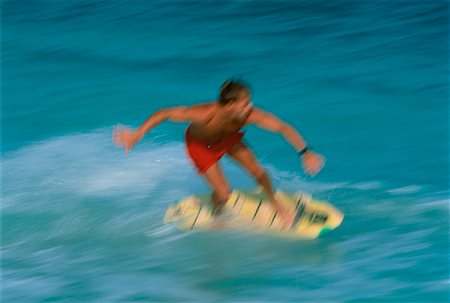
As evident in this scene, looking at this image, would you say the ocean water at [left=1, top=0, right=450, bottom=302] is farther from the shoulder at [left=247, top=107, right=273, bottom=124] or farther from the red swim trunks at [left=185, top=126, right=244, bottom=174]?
the shoulder at [left=247, top=107, right=273, bottom=124]

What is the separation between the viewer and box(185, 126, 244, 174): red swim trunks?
562 cm

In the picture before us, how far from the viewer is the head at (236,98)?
17.4 ft

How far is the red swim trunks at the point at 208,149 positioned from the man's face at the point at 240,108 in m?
0.23

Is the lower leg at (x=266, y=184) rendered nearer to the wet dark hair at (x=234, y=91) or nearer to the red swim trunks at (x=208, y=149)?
the red swim trunks at (x=208, y=149)

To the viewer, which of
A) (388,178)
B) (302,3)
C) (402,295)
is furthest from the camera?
(302,3)

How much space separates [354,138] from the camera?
7.42m

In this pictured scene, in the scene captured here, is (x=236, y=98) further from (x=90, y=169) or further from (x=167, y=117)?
(x=90, y=169)

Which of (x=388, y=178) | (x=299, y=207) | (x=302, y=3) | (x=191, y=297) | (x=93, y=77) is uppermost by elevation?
(x=302, y=3)

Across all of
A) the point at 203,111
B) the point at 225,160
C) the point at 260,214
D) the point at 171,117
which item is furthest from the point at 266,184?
the point at 225,160

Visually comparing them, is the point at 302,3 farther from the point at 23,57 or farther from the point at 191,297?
the point at 191,297

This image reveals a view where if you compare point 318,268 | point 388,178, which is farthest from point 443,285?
point 388,178

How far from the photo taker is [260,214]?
5.79m

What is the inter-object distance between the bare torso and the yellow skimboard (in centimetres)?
45

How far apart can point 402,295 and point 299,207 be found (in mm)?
980
